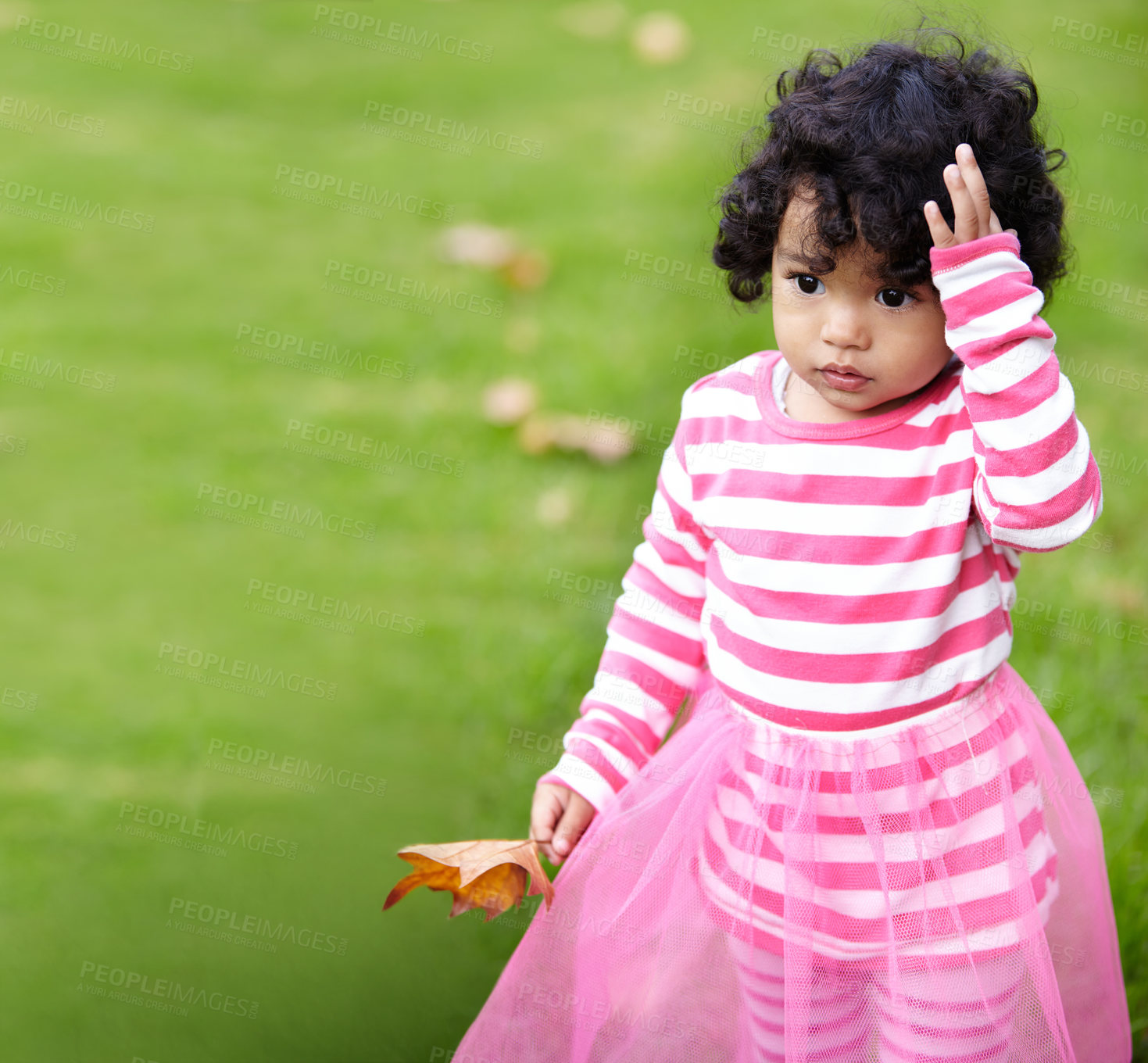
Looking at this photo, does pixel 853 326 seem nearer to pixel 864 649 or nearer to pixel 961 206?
pixel 961 206

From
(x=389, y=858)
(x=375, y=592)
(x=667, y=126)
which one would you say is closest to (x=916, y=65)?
(x=389, y=858)

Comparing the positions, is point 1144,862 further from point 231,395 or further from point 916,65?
point 231,395

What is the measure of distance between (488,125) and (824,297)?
3.28 metres

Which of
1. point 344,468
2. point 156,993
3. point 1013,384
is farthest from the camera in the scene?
point 344,468

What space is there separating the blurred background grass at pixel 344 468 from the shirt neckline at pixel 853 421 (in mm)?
759

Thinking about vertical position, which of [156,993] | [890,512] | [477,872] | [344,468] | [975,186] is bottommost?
[156,993]

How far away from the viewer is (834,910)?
1221mm

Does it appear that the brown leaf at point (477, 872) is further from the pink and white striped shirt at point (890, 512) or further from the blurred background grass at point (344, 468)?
the blurred background grass at point (344, 468)

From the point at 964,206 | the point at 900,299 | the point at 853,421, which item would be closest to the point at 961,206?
the point at 964,206

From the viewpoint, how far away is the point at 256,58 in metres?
4.67

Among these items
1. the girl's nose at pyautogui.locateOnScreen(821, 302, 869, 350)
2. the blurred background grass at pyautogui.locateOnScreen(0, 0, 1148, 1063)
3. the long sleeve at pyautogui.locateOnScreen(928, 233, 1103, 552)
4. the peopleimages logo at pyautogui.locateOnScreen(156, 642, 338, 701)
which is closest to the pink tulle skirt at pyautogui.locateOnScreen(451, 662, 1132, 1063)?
the long sleeve at pyautogui.locateOnScreen(928, 233, 1103, 552)

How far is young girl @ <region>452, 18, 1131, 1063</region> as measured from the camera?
1113 millimetres

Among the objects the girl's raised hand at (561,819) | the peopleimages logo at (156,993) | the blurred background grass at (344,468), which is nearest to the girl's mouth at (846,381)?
the girl's raised hand at (561,819)

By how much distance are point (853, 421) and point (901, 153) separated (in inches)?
9.8
